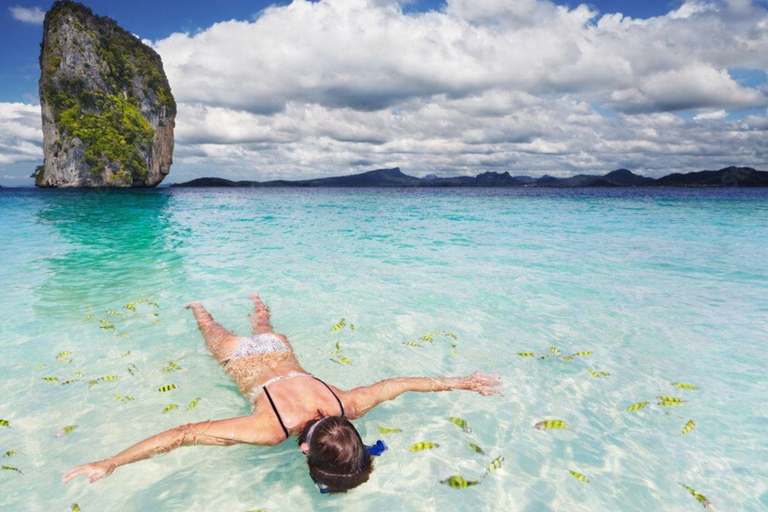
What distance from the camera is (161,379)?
19.8 feet

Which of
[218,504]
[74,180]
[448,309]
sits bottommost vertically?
[218,504]

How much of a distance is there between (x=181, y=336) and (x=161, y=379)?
69.6 inches

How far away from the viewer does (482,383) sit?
5.78m

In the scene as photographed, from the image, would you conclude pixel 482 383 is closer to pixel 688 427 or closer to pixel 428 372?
pixel 428 372

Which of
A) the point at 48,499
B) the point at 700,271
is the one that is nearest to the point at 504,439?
the point at 48,499

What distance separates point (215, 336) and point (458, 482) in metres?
5.12

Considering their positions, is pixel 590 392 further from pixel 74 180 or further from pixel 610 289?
pixel 74 180

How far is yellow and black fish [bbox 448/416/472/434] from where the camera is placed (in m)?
4.90

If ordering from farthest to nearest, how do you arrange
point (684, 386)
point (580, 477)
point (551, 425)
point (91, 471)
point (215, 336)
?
point (215, 336)
point (684, 386)
point (551, 425)
point (580, 477)
point (91, 471)

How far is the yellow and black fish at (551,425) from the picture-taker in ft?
16.1

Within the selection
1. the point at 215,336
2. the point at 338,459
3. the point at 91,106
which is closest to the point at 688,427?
the point at 338,459

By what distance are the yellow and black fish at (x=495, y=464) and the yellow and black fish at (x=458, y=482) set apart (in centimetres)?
23

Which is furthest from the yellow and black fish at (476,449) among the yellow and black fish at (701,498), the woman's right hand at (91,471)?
the woman's right hand at (91,471)

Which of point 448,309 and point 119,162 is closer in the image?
point 448,309
